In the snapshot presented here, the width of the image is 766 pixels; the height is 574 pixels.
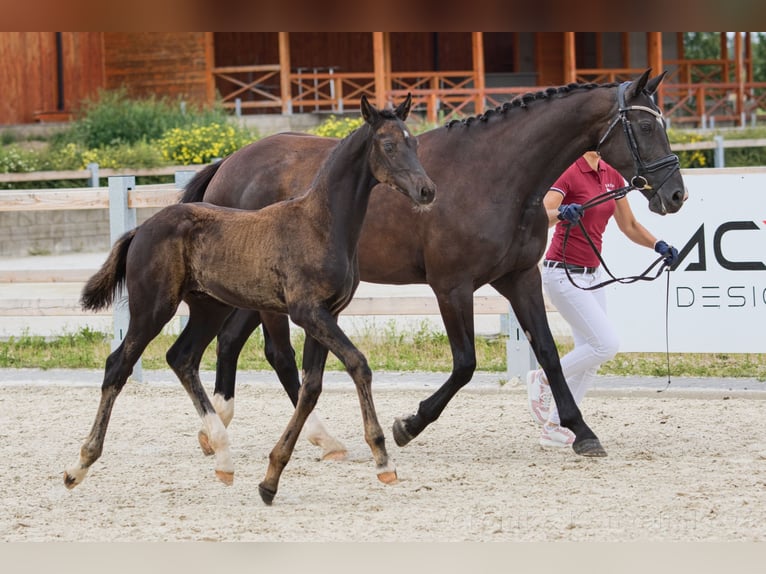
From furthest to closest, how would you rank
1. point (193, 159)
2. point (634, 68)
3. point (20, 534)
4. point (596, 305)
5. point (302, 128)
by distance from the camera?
point (634, 68) → point (302, 128) → point (193, 159) → point (596, 305) → point (20, 534)

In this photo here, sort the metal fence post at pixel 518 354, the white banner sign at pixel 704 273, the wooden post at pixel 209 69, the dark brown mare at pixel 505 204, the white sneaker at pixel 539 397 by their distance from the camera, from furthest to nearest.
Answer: the wooden post at pixel 209 69 → the metal fence post at pixel 518 354 → the white banner sign at pixel 704 273 → the white sneaker at pixel 539 397 → the dark brown mare at pixel 505 204

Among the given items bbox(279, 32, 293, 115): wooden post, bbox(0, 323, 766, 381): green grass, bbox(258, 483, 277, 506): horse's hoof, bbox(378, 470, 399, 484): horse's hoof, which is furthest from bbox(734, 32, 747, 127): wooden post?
bbox(258, 483, 277, 506): horse's hoof

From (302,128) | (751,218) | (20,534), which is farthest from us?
(302,128)

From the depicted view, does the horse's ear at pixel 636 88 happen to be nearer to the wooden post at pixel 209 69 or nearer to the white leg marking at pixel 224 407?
the white leg marking at pixel 224 407

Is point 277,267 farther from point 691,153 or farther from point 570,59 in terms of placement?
point 570,59

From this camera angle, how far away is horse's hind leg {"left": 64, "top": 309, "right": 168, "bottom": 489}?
460cm

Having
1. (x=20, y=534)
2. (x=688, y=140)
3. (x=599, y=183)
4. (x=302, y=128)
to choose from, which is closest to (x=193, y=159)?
(x=302, y=128)

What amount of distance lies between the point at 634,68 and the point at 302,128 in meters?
8.69

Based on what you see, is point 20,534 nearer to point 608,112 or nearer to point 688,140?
point 608,112

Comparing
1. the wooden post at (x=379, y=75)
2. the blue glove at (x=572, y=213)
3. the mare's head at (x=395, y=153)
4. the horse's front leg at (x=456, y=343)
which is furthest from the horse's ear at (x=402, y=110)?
the wooden post at (x=379, y=75)

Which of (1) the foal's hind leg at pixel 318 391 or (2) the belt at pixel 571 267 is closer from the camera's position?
(1) the foal's hind leg at pixel 318 391

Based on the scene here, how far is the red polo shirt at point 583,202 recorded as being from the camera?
218 inches

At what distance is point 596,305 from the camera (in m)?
5.52

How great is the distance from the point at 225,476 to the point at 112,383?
2.17 ft
